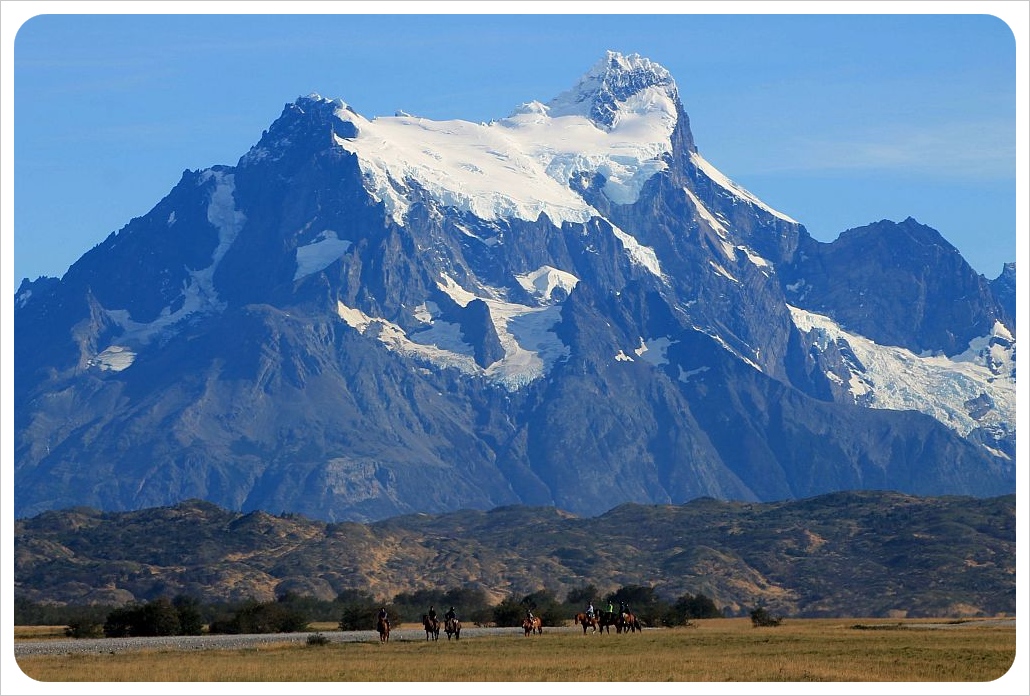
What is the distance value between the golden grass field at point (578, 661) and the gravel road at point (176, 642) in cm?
362

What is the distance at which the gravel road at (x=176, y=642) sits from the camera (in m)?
104

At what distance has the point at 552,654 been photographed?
96.1 m

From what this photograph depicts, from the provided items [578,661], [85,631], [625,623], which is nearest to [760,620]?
[625,623]

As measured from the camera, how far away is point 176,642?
369 feet

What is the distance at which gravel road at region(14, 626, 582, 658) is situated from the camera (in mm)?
103625

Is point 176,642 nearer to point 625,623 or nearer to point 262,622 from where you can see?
point 262,622

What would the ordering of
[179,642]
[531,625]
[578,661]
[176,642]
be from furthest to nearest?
[531,625]
[176,642]
[179,642]
[578,661]

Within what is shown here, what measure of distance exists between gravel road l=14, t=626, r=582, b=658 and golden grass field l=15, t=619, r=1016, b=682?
362 cm

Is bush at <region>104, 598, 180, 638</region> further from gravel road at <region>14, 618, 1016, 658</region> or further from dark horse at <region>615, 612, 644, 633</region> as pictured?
dark horse at <region>615, 612, 644, 633</region>

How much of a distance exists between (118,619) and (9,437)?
57253 mm

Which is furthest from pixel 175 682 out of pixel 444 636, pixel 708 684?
pixel 444 636

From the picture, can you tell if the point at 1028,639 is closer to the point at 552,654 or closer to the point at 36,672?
the point at 552,654

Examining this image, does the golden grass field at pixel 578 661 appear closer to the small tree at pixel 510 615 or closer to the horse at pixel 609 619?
the horse at pixel 609 619

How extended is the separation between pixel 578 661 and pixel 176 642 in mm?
32285
